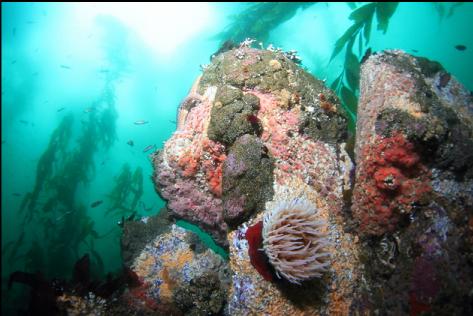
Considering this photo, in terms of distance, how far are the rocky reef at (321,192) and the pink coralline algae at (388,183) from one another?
0.01 m

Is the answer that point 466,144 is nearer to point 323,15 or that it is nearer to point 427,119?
point 427,119

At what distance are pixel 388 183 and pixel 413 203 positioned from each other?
0.31m

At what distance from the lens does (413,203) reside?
9.59ft

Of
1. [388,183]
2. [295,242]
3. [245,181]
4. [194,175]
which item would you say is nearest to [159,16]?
[194,175]

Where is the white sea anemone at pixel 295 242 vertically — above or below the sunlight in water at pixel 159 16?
below

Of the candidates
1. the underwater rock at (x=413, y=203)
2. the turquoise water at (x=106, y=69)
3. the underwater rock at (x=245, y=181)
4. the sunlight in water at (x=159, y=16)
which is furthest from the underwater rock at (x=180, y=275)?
the sunlight in water at (x=159, y=16)

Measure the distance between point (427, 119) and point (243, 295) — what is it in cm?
276

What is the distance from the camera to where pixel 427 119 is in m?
2.88

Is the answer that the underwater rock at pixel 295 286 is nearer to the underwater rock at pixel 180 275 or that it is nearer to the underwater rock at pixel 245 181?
the underwater rock at pixel 245 181

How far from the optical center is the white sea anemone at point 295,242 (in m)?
2.75

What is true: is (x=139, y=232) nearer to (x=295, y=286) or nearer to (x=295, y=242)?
(x=295, y=286)

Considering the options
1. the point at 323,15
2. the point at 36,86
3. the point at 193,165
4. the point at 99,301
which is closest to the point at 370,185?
the point at 193,165

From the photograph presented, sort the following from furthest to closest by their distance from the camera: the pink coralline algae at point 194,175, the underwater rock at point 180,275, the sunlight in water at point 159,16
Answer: the sunlight in water at point 159,16 < the pink coralline algae at point 194,175 < the underwater rock at point 180,275

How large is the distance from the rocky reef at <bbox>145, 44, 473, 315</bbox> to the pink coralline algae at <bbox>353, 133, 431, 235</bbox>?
0.4 inches
